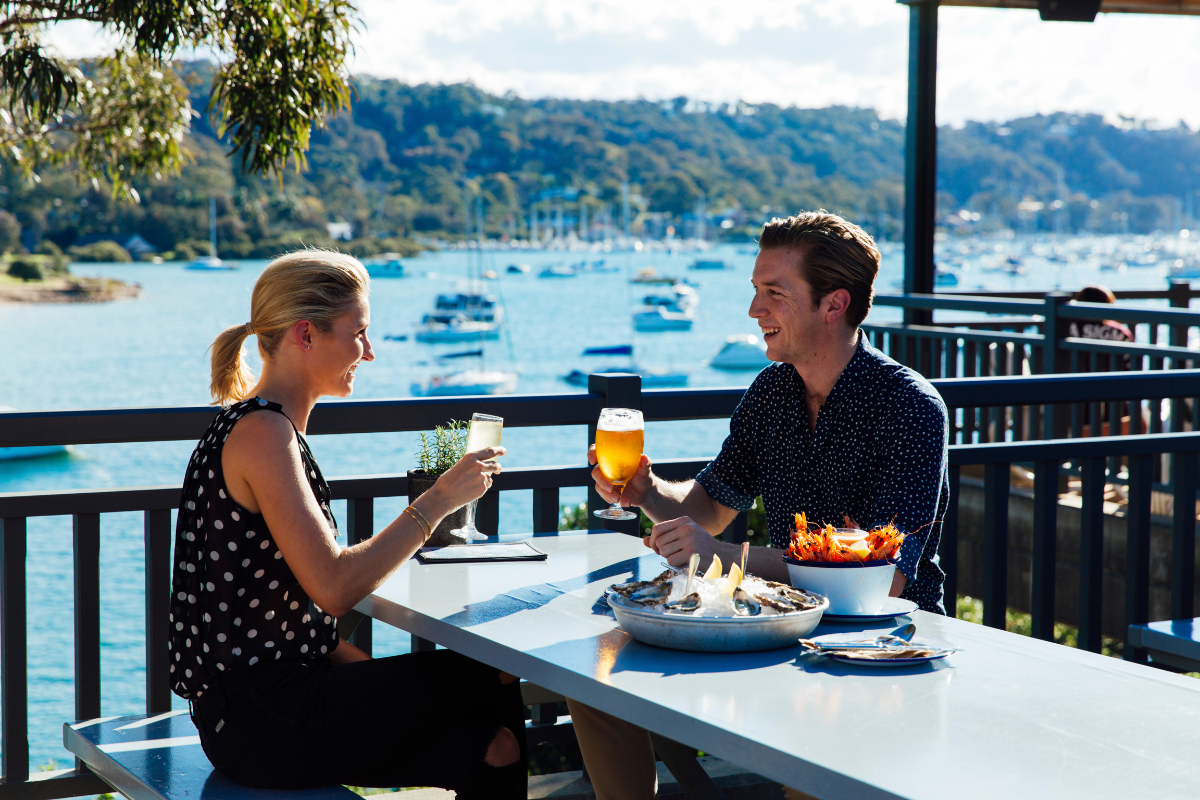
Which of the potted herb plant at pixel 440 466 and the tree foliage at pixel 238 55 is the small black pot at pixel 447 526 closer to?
the potted herb plant at pixel 440 466

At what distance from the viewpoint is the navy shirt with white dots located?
2.16 metres

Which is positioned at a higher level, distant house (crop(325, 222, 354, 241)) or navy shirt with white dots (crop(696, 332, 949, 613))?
distant house (crop(325, 222, 354, 241))

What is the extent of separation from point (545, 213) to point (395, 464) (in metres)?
23.4

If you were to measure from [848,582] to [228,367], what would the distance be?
122 cm

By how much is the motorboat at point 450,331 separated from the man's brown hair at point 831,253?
6089 cm

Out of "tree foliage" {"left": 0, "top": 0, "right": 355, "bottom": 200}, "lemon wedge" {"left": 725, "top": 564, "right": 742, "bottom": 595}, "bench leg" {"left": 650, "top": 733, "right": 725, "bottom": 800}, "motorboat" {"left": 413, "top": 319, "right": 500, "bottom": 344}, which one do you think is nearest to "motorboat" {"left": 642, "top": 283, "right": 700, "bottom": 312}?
"motorboat" {"left": 413, "top": 319, "right": 500, "bottom": 344}

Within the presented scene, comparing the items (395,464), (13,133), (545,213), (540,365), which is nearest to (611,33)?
(545,213)

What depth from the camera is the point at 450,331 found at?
63938mm

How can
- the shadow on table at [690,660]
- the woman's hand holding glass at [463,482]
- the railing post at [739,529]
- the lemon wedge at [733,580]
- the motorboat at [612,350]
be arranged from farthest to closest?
the motorboat at [612,350] < the railing post at [739,529] < the woman's hand holding glass at [463,482] < the lemon wedge at [733,580] < the shadow on table at [690,660]

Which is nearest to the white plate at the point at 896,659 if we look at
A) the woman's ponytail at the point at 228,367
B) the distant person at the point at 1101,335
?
the woman's ponytail at the point at 228,367

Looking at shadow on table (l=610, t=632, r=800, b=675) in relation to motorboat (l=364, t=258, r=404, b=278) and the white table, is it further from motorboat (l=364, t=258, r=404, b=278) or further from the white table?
motorboat (l=364, t=258, r=404, b=278)

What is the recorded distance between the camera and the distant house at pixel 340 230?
155 feet

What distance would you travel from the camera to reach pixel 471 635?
1.79m

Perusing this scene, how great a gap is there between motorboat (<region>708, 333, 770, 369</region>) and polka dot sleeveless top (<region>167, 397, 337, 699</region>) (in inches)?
2299
